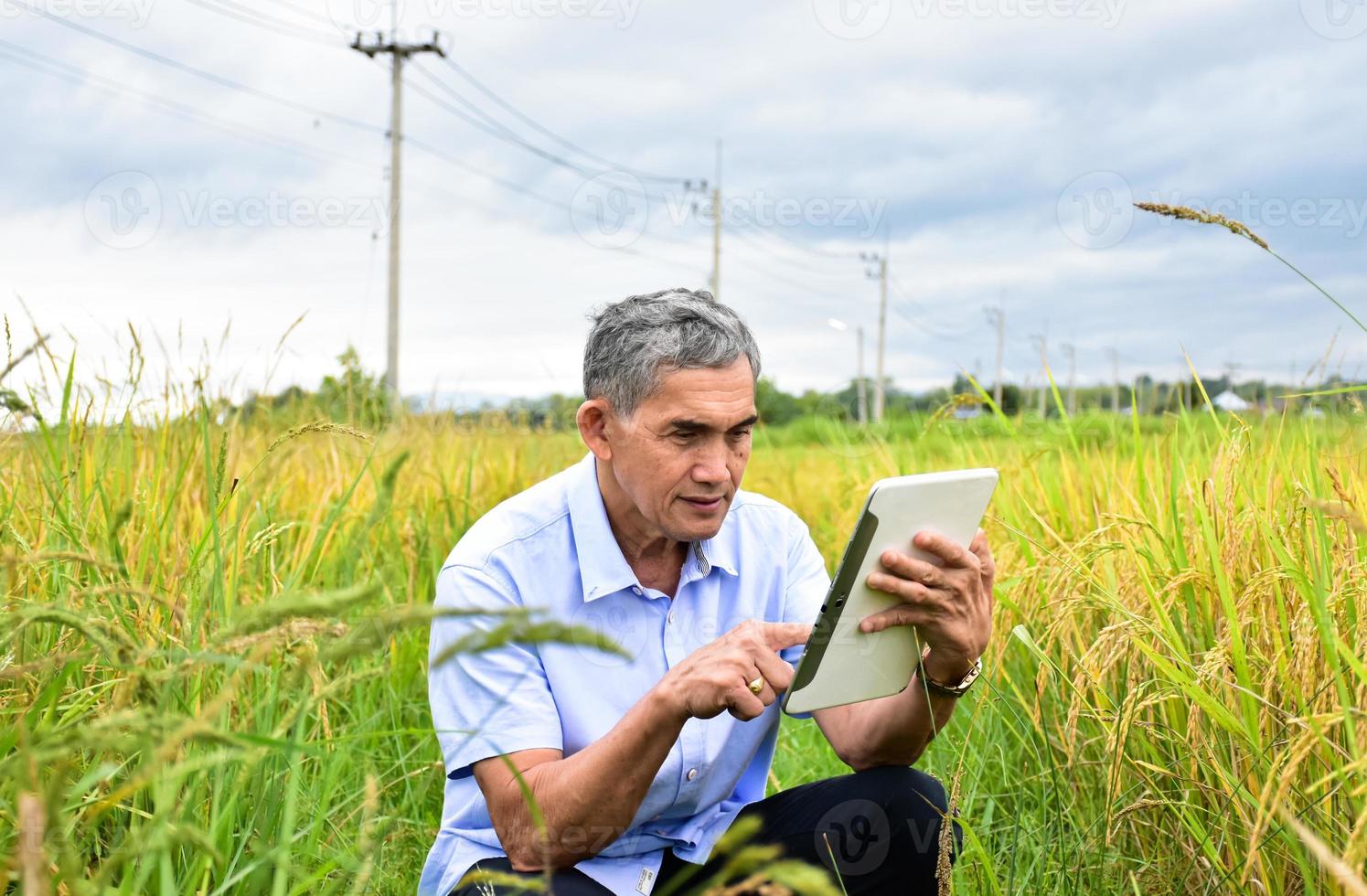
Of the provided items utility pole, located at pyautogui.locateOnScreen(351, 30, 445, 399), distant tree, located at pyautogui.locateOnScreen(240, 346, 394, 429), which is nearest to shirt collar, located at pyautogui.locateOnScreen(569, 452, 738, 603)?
distant tree, located at pyautogui.locateOnScreen(240, 346, 394, 429)

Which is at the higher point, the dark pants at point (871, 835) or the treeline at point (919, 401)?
the treeline at point (919, 401)

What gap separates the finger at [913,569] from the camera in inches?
73.5

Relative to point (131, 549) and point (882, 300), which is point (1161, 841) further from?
point (882, 300)

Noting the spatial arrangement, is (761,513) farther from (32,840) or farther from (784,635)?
(32,840)

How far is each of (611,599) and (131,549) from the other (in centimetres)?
113

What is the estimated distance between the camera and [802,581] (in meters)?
2.65

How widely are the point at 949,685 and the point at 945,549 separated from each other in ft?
1.37

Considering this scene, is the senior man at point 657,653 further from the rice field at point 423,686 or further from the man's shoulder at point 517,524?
the rice field at point 423,686

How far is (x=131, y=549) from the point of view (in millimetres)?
2477

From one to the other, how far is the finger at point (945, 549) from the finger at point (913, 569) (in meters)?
0.03

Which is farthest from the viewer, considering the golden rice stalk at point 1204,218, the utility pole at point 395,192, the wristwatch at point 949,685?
the utility pole at point 395,192

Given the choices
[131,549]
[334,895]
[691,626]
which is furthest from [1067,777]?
[131,549]

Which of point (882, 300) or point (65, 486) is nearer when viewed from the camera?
point (65, 486)

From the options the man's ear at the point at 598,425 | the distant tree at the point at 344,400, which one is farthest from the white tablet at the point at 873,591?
the distant tree at the point at 344,400
